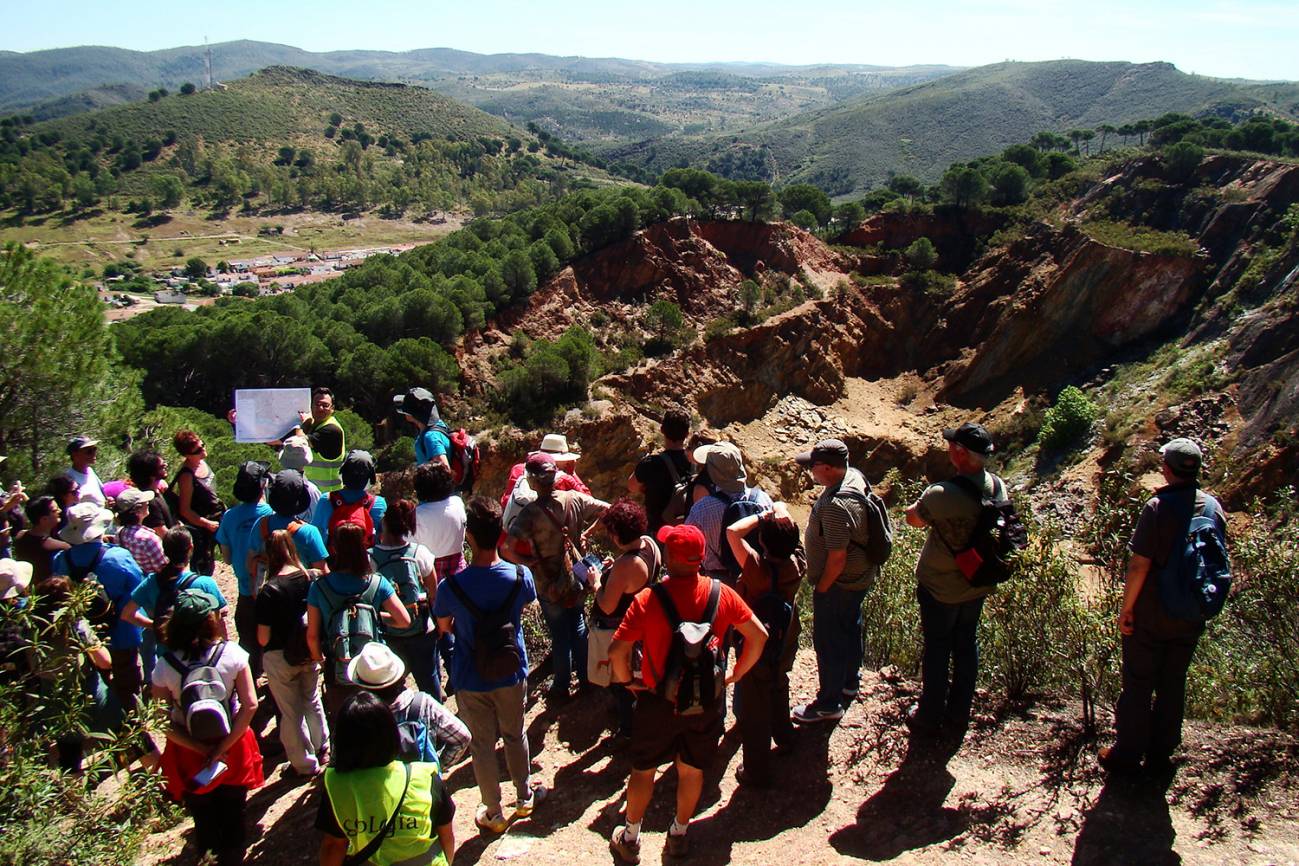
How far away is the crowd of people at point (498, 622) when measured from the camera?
404 centimetres

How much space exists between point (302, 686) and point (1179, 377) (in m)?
29.6

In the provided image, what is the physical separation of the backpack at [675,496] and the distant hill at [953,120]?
10901 centimetres

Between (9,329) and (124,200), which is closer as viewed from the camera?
(9,329)

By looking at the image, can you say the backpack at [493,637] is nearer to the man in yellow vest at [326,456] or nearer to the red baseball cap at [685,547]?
the red baseball cap at [685,547]

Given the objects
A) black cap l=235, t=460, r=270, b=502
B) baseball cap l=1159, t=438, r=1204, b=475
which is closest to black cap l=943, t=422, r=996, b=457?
baseball cap l=1159, t=438, r=1204, b=475

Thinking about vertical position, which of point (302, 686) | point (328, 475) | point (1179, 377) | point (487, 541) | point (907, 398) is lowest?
point (907, 398)

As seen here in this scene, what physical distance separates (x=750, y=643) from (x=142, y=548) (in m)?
4.25

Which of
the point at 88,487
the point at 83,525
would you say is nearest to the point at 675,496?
the point at 83,525

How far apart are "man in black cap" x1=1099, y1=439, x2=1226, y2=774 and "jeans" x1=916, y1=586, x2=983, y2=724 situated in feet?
2.70

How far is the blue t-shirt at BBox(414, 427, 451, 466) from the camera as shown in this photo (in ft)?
22.8

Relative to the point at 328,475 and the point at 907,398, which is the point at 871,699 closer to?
the point at 328,475

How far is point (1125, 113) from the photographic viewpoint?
126562 millimetres

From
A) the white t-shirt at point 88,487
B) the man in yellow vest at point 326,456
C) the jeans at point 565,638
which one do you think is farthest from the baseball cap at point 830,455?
the white t-shirt at point 88,487

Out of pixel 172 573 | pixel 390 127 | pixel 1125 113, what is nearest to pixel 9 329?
pixel 172 573
